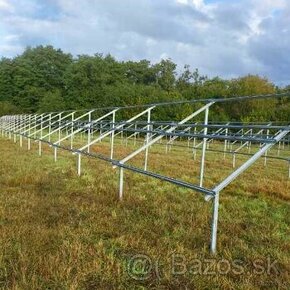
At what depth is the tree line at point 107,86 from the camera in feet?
112

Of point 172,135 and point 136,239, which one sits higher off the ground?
point 172,135

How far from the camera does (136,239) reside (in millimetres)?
4066

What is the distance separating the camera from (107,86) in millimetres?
46812

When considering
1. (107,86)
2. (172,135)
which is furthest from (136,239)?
(107,86)

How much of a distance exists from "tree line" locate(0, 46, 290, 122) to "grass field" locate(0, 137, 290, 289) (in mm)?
22104

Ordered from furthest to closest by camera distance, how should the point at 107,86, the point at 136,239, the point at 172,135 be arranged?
the point at 107,86
the point at 172,135
the point at 136,239

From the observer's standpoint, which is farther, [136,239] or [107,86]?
[107,86]

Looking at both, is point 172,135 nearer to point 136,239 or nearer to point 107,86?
point 136,239

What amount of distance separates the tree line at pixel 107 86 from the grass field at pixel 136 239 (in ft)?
72.5

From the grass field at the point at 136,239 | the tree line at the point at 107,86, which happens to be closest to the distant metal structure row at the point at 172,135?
the grass field at the point at 136,239

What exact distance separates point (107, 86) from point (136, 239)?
143 ft

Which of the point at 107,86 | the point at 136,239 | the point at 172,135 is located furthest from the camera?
the point at 107,86

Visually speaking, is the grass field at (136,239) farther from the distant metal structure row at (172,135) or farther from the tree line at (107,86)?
the tree line at (107,86)

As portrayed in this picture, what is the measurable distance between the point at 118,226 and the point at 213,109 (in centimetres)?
3022
